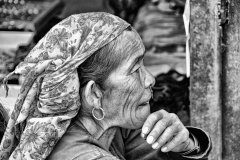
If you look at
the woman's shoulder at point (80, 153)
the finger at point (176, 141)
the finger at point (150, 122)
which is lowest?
the finger at point (176, 141)

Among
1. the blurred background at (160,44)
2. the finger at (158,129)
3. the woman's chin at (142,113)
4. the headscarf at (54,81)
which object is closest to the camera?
the headscarf at (54,81)

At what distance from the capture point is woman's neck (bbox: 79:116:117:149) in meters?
2.54

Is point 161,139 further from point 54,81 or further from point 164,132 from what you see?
point 54,81

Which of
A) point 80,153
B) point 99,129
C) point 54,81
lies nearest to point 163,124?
point 99,129

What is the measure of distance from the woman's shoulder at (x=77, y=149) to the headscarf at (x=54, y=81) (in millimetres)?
55

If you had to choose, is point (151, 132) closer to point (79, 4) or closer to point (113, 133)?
point (113, 133)

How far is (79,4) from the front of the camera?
5168 mm

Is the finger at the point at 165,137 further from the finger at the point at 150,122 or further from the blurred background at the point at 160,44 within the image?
the blurred background at the point at 160,44

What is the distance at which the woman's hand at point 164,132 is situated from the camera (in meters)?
2.47

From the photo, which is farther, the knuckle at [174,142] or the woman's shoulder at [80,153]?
the knuckle at [174,142]

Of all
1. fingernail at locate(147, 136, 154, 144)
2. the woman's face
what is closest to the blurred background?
the woman's face

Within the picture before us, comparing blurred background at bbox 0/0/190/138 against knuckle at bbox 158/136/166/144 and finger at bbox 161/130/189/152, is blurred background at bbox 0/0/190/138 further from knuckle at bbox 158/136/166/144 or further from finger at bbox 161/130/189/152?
knuckle at bbox 158/136/166/144

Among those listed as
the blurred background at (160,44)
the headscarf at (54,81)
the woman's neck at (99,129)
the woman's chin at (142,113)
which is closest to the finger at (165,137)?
the woman's chin at (142,113)

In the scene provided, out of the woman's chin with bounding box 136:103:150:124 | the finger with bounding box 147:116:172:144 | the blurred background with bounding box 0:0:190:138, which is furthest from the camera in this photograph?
the blurred background with bounding box 0:0:190:138
